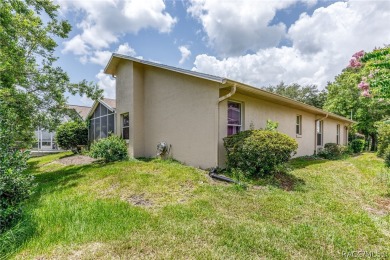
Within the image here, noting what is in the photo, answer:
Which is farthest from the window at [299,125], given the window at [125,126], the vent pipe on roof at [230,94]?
the window at [125,126]

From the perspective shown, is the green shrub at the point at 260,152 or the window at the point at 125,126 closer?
the green shrub at the point at 260,152

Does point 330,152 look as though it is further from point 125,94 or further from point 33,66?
point 33,66

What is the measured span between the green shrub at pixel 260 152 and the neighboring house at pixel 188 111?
984 mm

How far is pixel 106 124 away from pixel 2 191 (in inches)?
426

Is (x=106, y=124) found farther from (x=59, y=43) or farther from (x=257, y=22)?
(x=257, y=22)

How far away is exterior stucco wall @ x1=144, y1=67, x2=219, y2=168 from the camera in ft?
26.0

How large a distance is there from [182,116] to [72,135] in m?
11.6

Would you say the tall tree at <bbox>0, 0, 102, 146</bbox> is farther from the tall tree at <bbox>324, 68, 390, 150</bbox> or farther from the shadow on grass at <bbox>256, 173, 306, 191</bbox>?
the tall tree at <bbox>324, 68, 390, 150</bbox>

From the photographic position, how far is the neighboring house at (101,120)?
1364 cm

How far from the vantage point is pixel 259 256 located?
291 centimetres

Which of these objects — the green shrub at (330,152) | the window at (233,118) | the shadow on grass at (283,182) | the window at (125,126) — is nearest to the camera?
the shadow on grass at (283,182)

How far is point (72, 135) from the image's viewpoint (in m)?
16.6

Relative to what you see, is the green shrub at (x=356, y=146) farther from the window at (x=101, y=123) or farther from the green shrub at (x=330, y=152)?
the window at (x=101, y=123)

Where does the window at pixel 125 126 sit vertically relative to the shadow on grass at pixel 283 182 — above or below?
above
